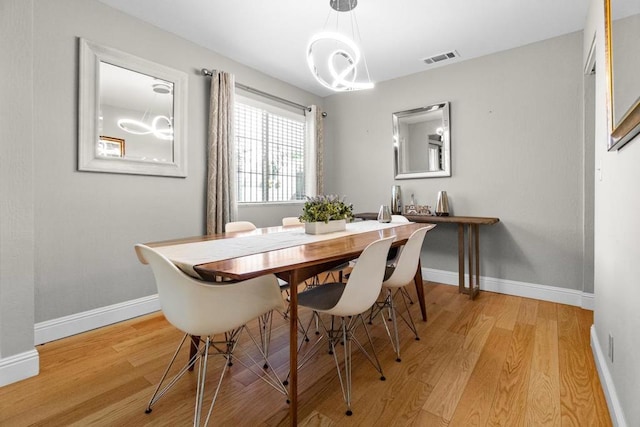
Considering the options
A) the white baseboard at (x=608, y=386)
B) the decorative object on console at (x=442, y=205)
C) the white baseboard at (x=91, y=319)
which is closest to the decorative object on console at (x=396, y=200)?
the decorative object on console at (x=442, y=205)

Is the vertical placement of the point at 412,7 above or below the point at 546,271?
above

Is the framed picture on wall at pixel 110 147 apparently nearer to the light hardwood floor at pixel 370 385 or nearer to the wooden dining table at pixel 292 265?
the wooden dining table at pixel 292 265

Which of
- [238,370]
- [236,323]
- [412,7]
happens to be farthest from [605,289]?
Result: [412,7]

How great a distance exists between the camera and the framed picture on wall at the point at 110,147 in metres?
2.47

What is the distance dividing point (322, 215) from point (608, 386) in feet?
5.82

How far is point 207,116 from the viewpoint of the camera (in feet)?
10.6

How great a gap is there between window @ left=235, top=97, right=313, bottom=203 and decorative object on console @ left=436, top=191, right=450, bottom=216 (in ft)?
6.25

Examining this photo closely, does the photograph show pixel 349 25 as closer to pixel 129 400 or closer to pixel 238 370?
pixel 238 370

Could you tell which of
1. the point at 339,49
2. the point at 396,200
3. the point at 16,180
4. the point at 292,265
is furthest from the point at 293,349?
the point at 396,200

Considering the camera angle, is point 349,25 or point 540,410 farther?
point 349,25

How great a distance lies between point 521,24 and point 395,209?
7.10 feet

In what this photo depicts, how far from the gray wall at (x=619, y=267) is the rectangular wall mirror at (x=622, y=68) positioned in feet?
0.15

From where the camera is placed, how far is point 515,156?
3.20 m

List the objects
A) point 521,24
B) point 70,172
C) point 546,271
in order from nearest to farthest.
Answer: point 70,172, point 521,24, point 546,271
